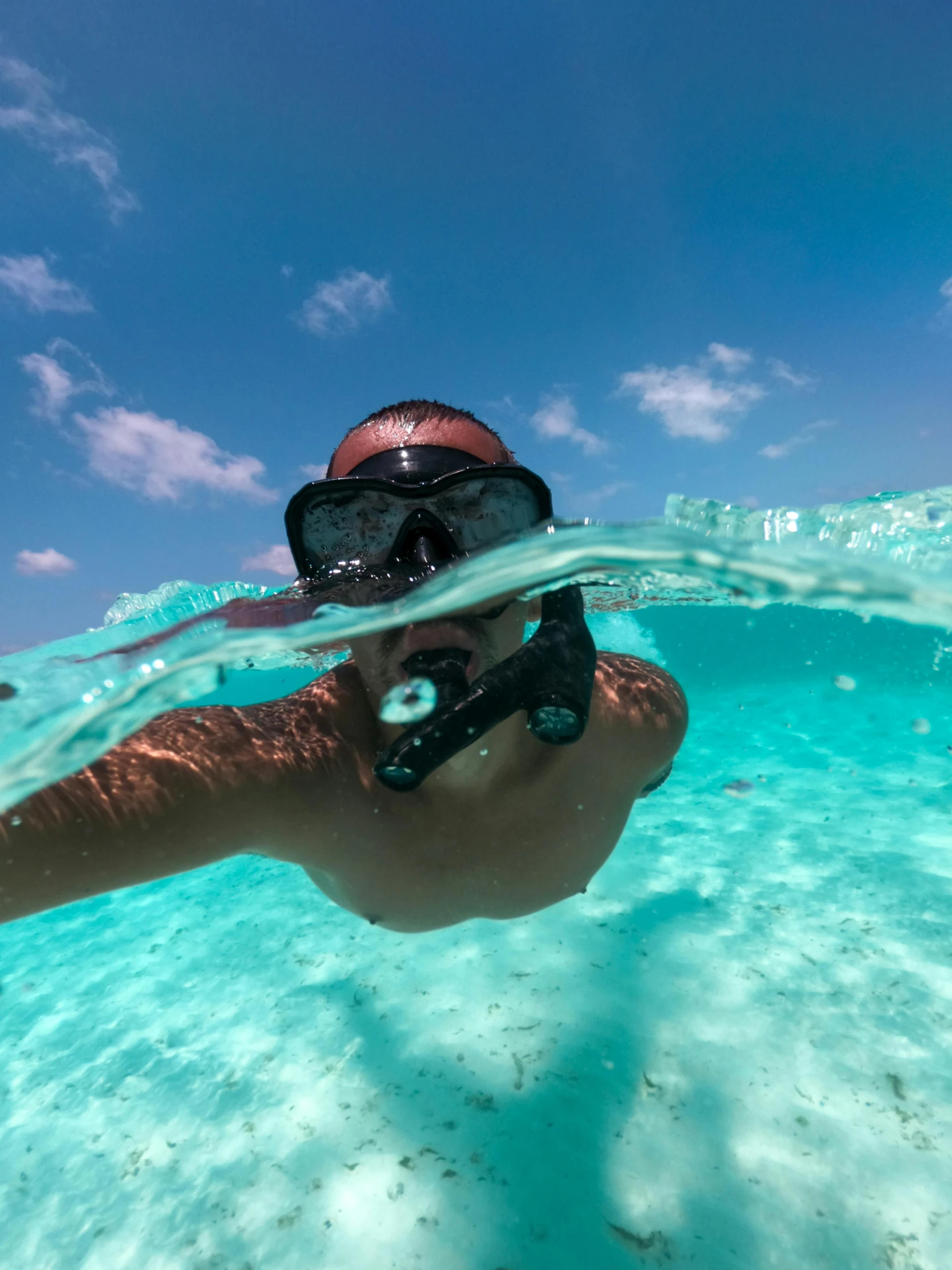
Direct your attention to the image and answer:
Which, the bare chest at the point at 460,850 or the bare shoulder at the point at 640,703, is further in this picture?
the bare shoulder at the point at 640,703

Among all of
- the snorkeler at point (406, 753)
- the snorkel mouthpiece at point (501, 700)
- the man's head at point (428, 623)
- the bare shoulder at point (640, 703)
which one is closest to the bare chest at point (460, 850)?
the snorkeler at point (406, 753)

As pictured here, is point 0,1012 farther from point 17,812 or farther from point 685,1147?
point 685,1147

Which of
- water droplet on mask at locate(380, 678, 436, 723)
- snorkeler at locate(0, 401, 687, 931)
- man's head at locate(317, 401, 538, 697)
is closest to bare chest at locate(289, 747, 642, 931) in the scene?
snorkeler at locate(0, 401, 687, 931)

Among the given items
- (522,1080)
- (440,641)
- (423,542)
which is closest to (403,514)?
(423,542)

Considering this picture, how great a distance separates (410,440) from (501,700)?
1899 mm

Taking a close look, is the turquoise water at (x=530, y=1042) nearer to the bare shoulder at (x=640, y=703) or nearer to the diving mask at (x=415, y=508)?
the diving mask at (x=415, y=508)

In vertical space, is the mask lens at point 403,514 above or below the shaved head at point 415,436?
below

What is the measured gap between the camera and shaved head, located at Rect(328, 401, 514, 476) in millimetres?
3393

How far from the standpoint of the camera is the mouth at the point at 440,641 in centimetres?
277

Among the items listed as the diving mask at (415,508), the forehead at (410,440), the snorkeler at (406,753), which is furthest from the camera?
the forehead at (410,440)

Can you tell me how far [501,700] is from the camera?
2.24 metres

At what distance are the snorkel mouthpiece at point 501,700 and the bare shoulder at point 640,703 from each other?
109 centimetres

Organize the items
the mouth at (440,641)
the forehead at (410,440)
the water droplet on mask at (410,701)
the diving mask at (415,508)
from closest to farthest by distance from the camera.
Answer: the water droplet on mask at (410,701) < the mouth at (440,641) < the diving mask at (415,508) < the forehead at (410,440)

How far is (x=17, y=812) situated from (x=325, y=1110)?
3349 mm
